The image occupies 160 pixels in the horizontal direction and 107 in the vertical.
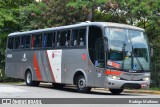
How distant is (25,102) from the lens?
14.6 metres

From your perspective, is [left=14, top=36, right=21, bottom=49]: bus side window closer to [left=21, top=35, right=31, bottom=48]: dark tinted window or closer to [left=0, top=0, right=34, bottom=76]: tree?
[left=21, top=35, right=31, bottom=48]: dark tinted window

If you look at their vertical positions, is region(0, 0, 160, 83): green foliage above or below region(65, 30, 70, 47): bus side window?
above

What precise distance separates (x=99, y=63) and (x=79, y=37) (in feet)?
7.27

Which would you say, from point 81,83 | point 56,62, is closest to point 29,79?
point 56,62

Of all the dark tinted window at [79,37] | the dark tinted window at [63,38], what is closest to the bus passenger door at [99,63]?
the dark tinted window at [79,37]

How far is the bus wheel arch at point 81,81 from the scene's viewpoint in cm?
2116

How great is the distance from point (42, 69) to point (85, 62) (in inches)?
208

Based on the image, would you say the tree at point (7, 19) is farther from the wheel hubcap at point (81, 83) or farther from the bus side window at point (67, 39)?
the wheel hubcap at point (81, 83)

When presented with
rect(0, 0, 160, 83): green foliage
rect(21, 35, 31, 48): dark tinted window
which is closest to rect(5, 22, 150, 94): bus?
rect(21, 35, 31, 48): dark tinted window

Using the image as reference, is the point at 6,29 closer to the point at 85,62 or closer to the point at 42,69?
the point at 42,69

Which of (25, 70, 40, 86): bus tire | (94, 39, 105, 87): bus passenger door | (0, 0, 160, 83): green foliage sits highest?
(0, 0, 160, 83): green foliage

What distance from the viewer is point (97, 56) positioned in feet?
66.5

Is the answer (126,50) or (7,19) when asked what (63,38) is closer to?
(126,50)

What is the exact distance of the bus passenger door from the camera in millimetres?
19906
